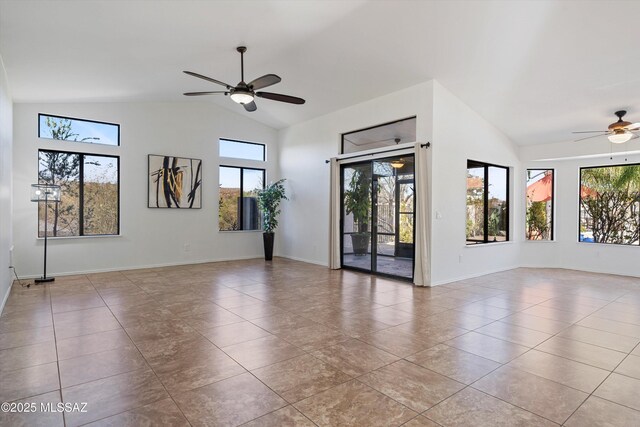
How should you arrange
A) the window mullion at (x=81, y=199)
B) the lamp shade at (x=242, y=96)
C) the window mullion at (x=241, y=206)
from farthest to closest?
1. the window mullion at (x=241, y=206)
2. the window mullion at (x=81, y=199)
3. the lamp shade at (x=242, y=96)

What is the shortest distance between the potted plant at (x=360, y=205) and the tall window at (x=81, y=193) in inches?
184

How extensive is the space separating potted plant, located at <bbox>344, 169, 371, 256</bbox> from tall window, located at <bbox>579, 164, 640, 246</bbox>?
4.91 m

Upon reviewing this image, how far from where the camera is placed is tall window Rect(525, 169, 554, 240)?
8156 millimetres

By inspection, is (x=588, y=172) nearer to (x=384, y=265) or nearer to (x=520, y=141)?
(x=520, y=141)

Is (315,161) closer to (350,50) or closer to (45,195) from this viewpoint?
(350,50)

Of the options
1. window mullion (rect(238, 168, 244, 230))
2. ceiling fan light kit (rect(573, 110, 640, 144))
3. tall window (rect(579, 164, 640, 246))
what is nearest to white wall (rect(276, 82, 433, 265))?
window mullion (rect(238, 168, 244, 230))

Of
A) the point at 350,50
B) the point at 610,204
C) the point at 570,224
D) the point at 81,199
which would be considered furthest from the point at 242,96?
the point at 610,204

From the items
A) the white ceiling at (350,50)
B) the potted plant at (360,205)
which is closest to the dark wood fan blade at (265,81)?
the white ceiling at (350,50)

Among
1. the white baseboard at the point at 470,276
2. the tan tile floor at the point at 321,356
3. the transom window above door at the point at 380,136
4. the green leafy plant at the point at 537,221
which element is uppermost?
the transom window above door at the point at 380,136

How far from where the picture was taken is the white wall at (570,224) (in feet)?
23.8

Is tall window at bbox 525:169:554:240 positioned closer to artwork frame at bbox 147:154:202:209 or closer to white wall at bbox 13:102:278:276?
white wall at bbox 13:102:278:276

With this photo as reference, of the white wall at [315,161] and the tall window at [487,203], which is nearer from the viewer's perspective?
the white wall at [315,161]

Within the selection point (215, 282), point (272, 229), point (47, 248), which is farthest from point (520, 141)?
point (47, 248)

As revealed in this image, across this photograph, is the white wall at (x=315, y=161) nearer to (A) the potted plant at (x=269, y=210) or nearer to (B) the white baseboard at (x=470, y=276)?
(A) the potted plant at (x=269, y=210)
